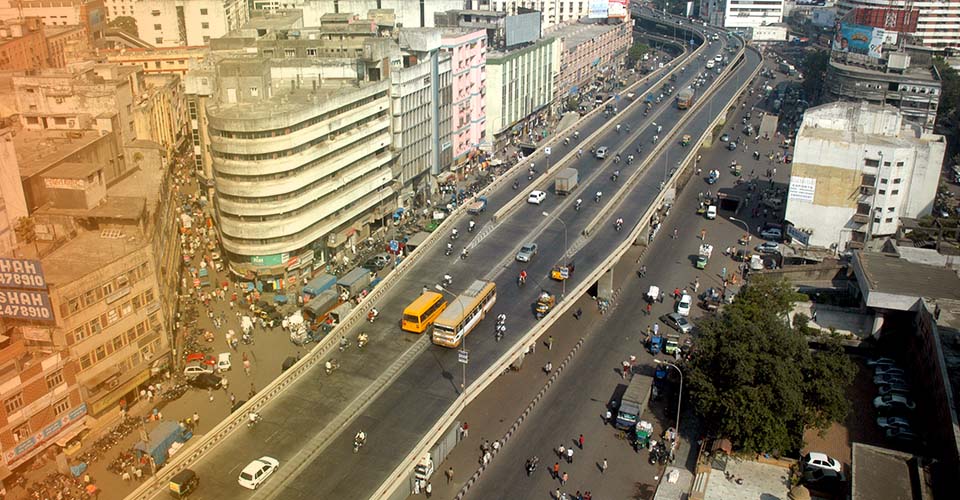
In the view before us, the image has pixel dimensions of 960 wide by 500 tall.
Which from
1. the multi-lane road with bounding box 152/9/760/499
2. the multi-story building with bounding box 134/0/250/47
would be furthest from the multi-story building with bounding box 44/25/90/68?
the multi-lane road with bounding box 152/9/760/499

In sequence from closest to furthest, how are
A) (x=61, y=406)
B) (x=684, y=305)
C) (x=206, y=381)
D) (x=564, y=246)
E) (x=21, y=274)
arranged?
(x=21, y=274) → (x=61, y=406) → (x=206, y=381) → (x=684, y=305) → (x=564, y=246)

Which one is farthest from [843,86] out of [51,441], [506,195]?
[51,441]

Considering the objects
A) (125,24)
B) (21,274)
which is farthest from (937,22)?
(21,274)

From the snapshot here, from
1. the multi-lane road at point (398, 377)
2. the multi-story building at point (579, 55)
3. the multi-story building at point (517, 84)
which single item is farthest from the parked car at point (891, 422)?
the multi-story building at point (579, 55)

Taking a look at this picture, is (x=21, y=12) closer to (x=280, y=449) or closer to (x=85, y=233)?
(x=85, y=233)

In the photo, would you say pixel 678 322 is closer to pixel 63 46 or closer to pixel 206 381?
pixel 206 381

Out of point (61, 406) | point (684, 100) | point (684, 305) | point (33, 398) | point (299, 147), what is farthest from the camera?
point (684, 100)

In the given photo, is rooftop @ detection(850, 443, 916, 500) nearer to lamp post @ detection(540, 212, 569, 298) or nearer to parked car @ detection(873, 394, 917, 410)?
parked car @ detection(873, 394, 917, 410)
